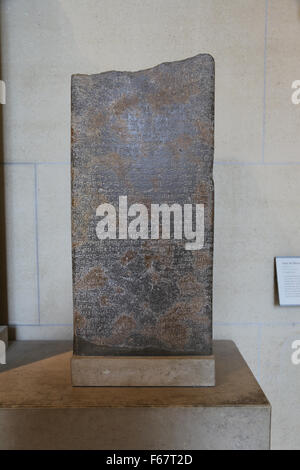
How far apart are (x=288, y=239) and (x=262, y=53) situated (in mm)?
1007

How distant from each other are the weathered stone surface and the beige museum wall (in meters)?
0.65

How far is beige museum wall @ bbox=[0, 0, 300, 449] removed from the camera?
2.05 metres

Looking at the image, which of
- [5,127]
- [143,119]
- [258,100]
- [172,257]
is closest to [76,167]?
[143,119]

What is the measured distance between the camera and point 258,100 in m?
2.09

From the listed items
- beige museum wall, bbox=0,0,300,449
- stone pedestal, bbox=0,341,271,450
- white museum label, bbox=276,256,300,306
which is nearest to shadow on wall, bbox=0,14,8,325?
beige museum wall, bbox=0,0,300,449

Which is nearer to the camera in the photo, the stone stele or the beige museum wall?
the stone stele

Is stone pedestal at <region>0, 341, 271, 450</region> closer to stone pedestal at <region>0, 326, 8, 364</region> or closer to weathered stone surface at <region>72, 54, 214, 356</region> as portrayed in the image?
weathered stone surface at <region>72, 54, 214, 356</region>

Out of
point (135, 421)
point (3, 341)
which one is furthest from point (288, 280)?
point (3, 341)

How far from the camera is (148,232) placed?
1.52 metres

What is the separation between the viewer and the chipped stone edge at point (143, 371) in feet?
5.02
